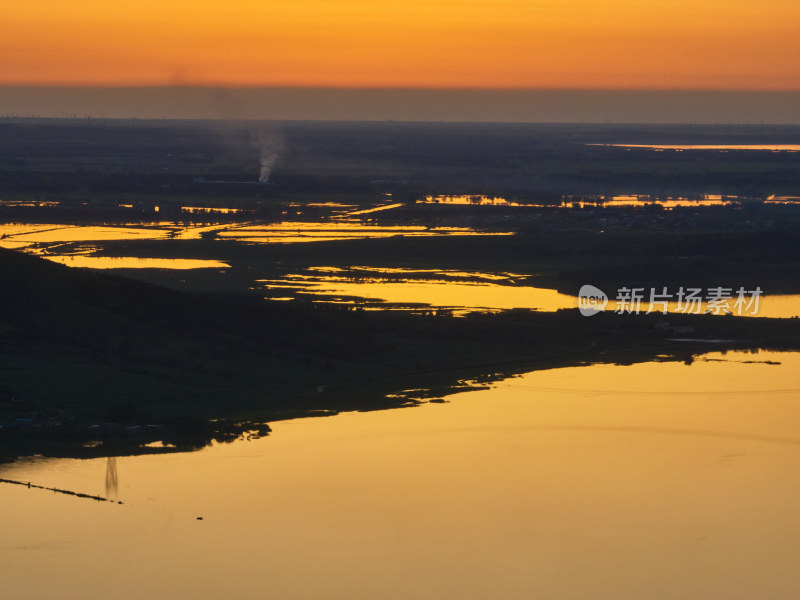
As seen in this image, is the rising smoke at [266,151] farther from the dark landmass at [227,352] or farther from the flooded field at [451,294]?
the dark landmass at [227,352]

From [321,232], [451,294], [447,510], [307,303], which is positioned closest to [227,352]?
[307,303]

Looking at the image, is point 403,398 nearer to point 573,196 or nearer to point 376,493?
point 376,493

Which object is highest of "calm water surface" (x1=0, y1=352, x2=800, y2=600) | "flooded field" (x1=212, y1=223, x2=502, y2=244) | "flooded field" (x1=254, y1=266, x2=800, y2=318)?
"flooded field" (x1=212, y1=223, x2=502, y2=244)

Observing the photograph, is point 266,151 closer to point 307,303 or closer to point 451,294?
point 451,294

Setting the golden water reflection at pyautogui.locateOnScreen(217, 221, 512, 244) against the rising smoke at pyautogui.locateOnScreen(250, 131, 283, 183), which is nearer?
the golden water reflection at pyautogui.locateOnScreen(217, 221, 512, 244)

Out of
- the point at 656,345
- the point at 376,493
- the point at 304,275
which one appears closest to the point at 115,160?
the point at 304,275

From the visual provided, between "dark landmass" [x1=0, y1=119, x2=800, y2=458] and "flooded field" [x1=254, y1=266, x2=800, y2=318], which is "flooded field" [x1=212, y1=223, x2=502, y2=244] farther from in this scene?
"flooded field" [x1=254, y1=266, x2=800, y2=318]

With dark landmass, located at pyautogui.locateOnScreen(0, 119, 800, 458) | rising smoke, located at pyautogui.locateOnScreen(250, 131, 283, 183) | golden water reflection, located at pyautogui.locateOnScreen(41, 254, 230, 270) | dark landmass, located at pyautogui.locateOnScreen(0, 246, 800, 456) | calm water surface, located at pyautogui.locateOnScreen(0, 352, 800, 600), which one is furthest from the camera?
rising smoke, located at pyautogui.locateOnScreen(250, 131, 283, 183)

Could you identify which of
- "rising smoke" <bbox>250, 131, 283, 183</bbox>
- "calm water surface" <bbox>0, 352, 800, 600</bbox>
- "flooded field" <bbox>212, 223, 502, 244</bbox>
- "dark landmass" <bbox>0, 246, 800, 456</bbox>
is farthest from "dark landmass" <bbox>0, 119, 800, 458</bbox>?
"calm water surface" <bbox>0, 352, 800, 600</bbox>
